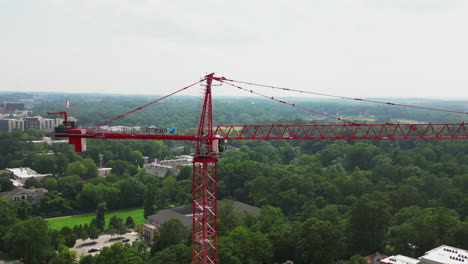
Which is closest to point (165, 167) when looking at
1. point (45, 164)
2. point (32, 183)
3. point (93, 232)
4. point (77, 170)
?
point (77, 170)

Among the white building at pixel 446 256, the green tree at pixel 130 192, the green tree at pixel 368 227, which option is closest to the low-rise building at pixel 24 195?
the green tree at pixel 130 192

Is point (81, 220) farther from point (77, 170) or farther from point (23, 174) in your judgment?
point (23, 174)

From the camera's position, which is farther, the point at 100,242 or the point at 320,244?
the point at 100,242

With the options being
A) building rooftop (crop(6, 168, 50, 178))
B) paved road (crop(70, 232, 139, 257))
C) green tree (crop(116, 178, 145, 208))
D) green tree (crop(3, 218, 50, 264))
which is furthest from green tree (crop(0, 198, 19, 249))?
building rooftop (crop(6, 168, 50, 178))

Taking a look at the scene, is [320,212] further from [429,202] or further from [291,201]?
[429,202]

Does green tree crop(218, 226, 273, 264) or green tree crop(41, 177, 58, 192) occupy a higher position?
green tree crop(218, 226, 273, 264)

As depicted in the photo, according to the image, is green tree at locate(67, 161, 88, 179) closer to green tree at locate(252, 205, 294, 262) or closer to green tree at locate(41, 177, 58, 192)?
green tree at locate(41, 177, 58, 192)
